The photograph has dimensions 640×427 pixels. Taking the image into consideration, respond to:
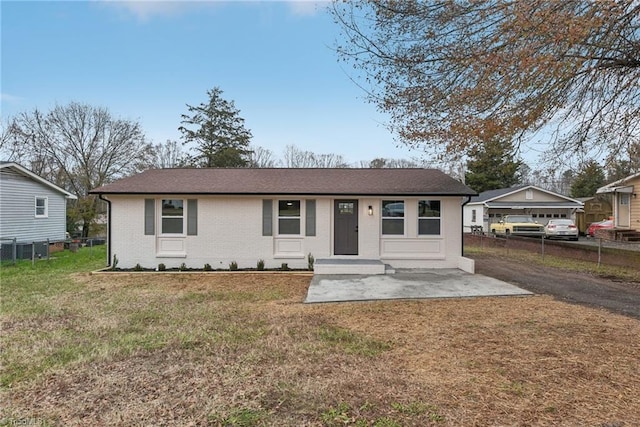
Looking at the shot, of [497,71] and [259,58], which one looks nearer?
[497,71]

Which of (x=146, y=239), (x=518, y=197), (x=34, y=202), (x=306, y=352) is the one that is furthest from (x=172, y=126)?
(x=306, y=352)

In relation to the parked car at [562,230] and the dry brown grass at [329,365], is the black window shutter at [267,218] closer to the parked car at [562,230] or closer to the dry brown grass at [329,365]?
the dry brown grass at [329,365]

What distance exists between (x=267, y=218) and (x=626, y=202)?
2145 centimetres

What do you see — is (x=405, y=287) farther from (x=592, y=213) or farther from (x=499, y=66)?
(x=592, y=213)

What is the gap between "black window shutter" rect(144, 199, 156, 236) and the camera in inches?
424

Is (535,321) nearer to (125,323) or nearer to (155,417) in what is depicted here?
(155,417)

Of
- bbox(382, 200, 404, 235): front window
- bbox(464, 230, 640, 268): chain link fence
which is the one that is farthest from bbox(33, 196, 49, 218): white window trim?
bbox(464, 230, 640, 268): chain link fence

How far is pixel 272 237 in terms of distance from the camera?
1078 cm

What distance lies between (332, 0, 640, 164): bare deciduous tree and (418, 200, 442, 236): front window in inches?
107

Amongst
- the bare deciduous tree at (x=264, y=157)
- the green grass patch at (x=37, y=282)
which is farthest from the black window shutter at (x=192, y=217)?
the bare deciduous tree at (x=264, y=157)

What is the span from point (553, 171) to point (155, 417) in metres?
10.0

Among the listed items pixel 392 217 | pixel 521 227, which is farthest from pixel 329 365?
pixel 521 227

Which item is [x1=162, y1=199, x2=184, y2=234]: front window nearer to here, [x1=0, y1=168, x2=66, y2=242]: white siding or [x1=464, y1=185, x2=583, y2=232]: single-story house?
[x1=0, y1=168, x2=66, y2=242]: white siding

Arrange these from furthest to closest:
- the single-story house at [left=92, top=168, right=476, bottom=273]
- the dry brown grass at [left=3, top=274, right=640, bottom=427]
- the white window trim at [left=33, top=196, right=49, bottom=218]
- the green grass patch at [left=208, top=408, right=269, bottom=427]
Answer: the white window trim at [left=33, top=196, right=49, bottom=218]
the single-story house at [left=92, top=168, right=476, bottom=273]
the dry brown grass at [left=3, top=274, right=640, bottom=427]
the green grass patch at [left=208, top=408, right=269, bottom=427]
